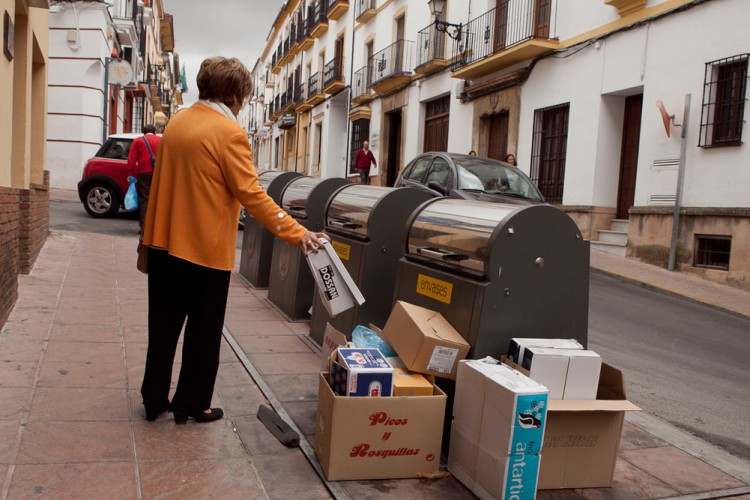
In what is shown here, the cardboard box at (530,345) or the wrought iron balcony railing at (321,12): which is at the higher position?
the wrought iron balcony railing at (321,12)

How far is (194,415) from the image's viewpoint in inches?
138

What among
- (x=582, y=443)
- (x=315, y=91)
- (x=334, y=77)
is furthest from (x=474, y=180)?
(x=315, y=91)

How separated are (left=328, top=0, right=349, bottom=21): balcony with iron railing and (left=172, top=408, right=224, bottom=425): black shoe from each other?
2700 centimetres

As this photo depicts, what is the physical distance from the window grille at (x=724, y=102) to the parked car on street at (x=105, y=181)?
33.1 ft

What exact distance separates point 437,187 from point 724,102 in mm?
4852

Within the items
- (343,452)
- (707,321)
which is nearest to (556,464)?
(343,452)

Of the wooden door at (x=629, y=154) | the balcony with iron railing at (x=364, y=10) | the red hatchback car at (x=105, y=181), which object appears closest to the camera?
the red hatchback car at (x=105, y=181)

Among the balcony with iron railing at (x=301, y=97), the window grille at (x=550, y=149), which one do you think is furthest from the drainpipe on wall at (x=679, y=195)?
the balcony with iron railing at (x=301, y=97)

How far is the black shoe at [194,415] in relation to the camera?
3.49 meters

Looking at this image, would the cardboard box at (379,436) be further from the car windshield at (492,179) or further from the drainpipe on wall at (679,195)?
the drainpipe on wall at (679,195)

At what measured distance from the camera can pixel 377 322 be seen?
4762mm

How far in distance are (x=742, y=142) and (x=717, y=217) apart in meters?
1.18

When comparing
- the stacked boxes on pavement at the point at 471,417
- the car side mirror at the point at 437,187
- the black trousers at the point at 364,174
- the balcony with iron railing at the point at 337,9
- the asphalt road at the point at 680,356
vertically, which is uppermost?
the balcony with iron railing at the point at 337,9

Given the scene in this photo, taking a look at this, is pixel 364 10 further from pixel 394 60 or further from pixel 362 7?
pixel 394 60
